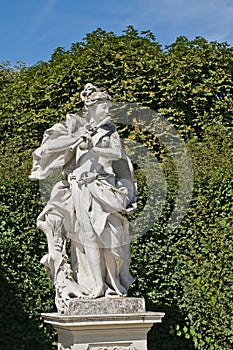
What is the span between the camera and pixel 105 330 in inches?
148

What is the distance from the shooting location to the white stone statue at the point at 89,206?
157 inches

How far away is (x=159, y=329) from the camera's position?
6.02 m

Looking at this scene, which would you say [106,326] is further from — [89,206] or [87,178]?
[87,178]

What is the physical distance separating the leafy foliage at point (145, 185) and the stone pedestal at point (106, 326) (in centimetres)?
173

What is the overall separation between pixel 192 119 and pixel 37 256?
2820mm

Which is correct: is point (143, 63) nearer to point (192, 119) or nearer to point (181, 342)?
point (192, 119)

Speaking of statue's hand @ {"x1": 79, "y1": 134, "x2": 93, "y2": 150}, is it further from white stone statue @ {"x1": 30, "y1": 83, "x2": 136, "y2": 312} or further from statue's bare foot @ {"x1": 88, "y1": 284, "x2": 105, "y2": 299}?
statue's bare foot @ {"x1": 88, "y1": 284, "x2": 105, "y2": 299}

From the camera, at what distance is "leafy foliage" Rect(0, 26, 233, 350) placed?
5602 mm

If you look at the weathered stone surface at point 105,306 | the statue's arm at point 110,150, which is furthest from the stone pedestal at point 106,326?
the statue's arm at point 110,150

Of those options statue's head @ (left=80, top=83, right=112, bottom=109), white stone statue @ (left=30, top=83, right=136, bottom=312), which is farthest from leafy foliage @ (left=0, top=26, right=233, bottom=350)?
statue's head @ (left=80, top=83, right=112, bottom=109)

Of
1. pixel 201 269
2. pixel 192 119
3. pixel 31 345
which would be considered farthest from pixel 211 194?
pixel 31 345

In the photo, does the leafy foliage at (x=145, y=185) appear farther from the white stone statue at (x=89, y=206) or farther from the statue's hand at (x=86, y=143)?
the statue's hand at (x=86, y=143)

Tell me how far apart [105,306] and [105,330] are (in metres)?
0.17

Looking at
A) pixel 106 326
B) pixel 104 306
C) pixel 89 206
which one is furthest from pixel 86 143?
pixel 106 326
